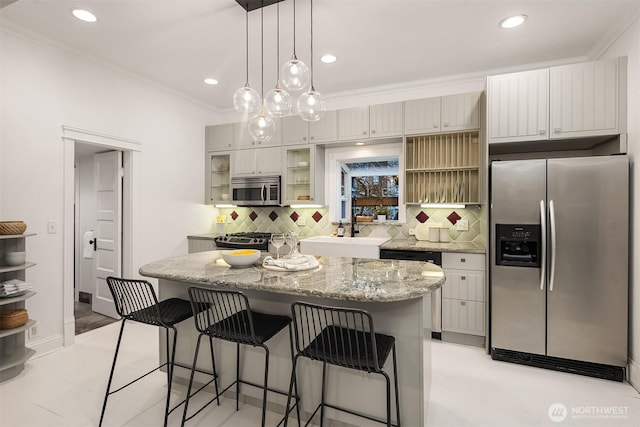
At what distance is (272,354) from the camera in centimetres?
214

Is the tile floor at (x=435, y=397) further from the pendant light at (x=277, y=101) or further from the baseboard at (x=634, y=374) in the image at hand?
the pendant light at (x=277, y=101)

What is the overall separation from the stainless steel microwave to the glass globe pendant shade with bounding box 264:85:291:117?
1978 mm

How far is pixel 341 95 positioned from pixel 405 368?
351 cm

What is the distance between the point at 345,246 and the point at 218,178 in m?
2.36

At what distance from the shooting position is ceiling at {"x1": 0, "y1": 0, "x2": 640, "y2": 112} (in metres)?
2.50

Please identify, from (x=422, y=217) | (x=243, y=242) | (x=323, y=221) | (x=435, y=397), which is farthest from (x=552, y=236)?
(x=243, y=242)

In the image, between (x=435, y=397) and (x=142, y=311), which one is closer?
(x=142, y=311)

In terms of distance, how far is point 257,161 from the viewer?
4.59 m

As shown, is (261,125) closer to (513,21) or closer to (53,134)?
(53,134)

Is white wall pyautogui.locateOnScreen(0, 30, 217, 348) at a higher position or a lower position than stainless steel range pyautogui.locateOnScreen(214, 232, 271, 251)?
higher

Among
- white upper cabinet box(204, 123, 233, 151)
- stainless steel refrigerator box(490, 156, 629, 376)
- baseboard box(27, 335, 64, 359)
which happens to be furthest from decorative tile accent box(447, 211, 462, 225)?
baseboard box(27, 335, 64, 359)

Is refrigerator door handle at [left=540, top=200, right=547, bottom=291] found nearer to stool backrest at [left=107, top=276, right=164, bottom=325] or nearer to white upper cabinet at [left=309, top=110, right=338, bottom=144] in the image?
white upper cabinet at [left=309, top=110, right=338, bottom=144]

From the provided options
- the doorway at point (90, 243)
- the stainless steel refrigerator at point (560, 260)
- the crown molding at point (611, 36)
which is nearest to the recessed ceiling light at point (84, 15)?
the doorway at point (90, 243)

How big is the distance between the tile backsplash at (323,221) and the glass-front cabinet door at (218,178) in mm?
332
